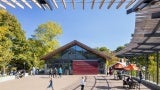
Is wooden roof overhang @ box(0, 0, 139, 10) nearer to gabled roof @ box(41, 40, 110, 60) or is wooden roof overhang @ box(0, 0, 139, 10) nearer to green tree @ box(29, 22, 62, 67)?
gabled roof @ box(41, 40, 110, 60)

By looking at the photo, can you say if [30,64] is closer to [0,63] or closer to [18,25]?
[18,25]

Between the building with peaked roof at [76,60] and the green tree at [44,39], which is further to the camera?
the green tree at [44,39]

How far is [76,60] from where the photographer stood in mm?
62594

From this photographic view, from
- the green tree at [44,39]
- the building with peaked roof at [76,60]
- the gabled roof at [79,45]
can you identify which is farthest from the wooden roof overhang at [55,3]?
the green tree at [44,39]

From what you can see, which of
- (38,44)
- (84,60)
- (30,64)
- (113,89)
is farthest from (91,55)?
(113,89)

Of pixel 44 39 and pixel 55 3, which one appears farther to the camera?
pixel 44 39

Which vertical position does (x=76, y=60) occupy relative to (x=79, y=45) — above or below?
below

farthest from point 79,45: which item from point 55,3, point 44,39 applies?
point 55,3

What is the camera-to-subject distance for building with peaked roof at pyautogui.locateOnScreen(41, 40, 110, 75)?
62.1 m

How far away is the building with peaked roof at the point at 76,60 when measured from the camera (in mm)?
62062

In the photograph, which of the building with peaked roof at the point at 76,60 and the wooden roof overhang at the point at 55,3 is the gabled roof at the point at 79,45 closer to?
the building with peaked roof at the point at 76,60

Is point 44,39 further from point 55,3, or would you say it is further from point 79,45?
point 55,3

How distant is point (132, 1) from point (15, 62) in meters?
57.1

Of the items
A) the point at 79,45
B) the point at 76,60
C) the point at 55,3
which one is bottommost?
the point at 55,3
